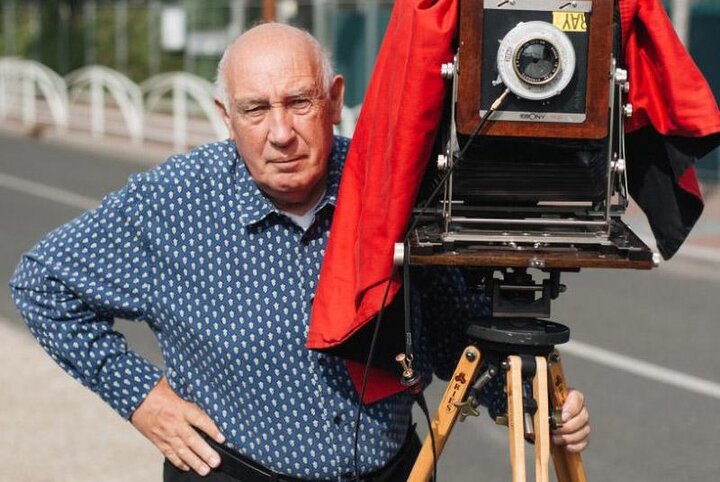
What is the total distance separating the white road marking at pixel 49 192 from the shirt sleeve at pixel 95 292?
9169mm

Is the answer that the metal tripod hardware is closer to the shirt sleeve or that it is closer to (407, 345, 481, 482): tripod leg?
(407, 345, 481, 482): tripod leg

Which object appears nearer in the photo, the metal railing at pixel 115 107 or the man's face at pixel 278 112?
the man's face at pixel 278 112

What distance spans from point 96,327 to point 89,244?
7.8 inches

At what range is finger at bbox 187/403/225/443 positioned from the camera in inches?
103

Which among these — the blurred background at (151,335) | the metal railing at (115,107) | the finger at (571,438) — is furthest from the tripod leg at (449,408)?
the metal railing at (115,107)

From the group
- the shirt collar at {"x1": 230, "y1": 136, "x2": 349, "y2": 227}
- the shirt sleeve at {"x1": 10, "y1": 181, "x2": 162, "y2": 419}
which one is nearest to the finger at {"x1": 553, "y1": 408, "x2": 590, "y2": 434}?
the shirt collar at {"x1": 230, "y1": 136, "x2": 349, "y2": 227}

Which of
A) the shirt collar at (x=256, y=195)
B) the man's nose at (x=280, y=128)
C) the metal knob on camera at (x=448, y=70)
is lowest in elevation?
the shirt collar at (x=256, y=195)

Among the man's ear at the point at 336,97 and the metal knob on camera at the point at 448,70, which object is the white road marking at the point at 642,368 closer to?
the man's ear at the point at 336,97

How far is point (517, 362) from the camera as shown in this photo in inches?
88.1

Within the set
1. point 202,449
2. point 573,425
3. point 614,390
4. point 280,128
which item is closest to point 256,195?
point 280,128

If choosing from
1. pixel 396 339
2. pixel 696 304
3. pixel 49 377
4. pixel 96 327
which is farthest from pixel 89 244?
pixel 696 304

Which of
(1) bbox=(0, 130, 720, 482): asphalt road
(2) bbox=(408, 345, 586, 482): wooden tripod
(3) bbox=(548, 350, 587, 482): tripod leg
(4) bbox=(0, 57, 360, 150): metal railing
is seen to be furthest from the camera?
(4) bbox=(0, 57, 360, 150): metal railing

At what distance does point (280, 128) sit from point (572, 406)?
81 cm

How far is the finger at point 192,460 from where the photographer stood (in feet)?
8.61
